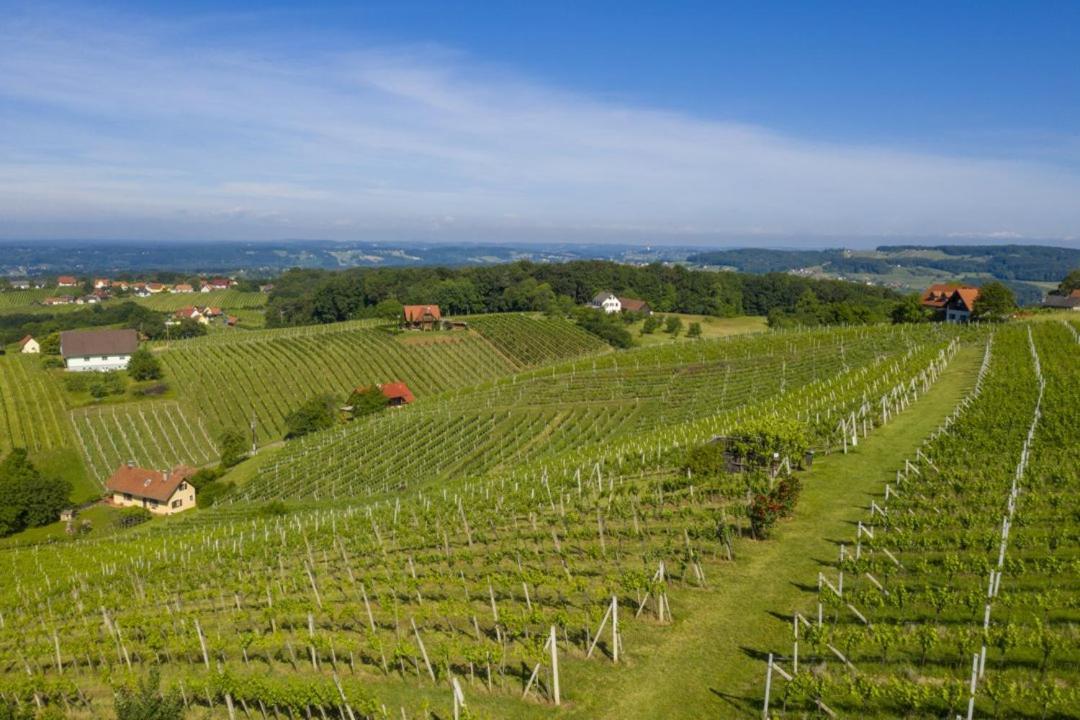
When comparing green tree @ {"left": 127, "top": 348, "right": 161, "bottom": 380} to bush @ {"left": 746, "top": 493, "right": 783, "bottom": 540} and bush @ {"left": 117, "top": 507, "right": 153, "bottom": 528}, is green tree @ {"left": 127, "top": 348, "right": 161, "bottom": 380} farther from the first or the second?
bush @ {"left": 746, "top": 493, "right": 783, "bottom": 540}

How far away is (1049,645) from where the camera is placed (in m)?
13.2

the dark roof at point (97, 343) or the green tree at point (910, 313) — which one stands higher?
the green tree at point (910, 313)

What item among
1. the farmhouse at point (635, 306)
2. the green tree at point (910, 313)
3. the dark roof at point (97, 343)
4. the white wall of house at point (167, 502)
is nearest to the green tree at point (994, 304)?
the green tree at point (910, 313)

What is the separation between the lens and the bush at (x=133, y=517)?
56.2 m

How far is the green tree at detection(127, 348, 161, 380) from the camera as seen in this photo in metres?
92.3

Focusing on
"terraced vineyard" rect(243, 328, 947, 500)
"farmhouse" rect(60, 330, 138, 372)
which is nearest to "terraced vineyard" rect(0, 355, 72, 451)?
"farmhouse" rect(60, 330, 138, 372)

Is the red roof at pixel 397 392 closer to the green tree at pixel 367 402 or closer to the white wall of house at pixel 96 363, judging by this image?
the green tree at pixel 367 402


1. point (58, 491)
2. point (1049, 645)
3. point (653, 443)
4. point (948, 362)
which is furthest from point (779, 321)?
point (1049, 645)

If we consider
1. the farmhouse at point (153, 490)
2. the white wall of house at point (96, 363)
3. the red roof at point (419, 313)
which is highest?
the red roof at point (419, 313)

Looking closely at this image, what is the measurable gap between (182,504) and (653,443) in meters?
43.9

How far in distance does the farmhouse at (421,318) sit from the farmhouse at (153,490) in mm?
66094

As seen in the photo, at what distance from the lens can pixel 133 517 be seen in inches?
2250

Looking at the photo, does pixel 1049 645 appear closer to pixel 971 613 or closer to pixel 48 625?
pixel 971 613

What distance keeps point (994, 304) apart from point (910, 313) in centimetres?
1826
